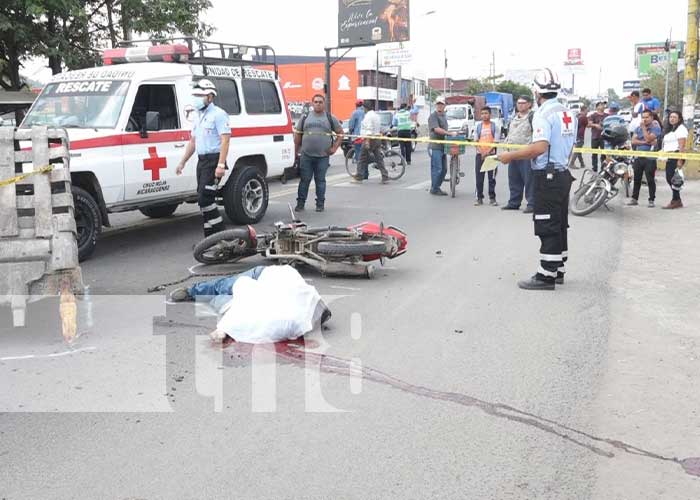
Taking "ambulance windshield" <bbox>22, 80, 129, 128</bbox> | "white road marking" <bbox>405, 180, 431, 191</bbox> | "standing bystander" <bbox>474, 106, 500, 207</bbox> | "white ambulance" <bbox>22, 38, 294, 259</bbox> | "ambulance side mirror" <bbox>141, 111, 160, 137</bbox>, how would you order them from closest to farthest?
"white ambulance" <bbox>22, 38, 294, 259</bbox> → "ambulance windshield" <bbox>22, 80, 129, 128</bbox> → "ambulance side mirror" <bbox>141, 111, 160, 137</bbox> → "standing bystander" <bbox>474, 106, 500, 207</bbox> → "white road marking" <bbox>405, 180, 431, 191</bbox>

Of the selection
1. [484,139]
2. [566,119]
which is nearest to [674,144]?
[484,139]

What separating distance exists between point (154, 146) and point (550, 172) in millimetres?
4849

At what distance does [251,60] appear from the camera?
1173cm

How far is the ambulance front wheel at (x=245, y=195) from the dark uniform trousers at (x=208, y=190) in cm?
168

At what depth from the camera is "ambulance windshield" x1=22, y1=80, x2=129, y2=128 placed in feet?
28.9

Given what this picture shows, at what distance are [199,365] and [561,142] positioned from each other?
406cm

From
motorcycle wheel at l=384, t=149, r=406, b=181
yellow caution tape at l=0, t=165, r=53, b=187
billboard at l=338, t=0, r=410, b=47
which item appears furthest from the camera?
billboard at l=338, t=0, r=410, b=47

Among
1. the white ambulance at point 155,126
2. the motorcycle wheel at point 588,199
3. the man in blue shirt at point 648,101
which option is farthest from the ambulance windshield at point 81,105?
the man in blue shirt at point 648,101

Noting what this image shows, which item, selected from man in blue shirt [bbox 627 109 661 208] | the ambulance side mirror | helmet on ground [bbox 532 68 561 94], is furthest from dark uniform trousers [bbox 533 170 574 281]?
man in blue shirt [bbox 627 109 661 208]

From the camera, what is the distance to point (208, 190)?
28.7 feet

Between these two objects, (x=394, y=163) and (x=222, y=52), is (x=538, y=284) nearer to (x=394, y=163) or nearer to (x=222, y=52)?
(x=222, y=52)

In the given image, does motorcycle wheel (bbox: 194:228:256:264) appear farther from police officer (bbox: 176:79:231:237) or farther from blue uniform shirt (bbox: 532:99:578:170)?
blue uniform shirt (bbox: 532:99:578:170)

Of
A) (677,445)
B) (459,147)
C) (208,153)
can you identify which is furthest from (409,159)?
(677,445)

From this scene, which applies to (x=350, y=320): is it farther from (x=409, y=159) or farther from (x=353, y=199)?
(x=409, y=159)
